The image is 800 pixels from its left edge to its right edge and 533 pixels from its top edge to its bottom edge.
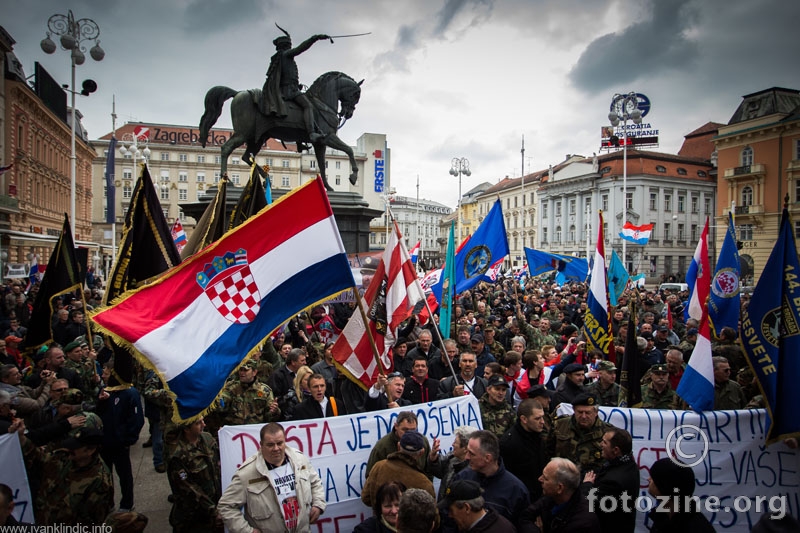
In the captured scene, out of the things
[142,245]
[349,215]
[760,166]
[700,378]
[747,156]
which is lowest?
[700,378]

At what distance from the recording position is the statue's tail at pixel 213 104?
15.0 m

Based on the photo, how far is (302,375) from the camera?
5.99 meters

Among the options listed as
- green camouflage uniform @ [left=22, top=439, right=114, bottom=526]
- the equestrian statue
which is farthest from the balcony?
green camouflage uniform @ [left=22, top=439, right=114, bottom=526]

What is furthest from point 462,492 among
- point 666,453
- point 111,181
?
point 111,181

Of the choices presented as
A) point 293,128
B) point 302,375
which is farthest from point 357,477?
point 293,128

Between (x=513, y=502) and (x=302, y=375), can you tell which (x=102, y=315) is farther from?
(x=513, y=502)

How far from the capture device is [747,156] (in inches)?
1951

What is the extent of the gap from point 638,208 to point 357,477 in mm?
69353

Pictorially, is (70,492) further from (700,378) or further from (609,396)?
(700,378)

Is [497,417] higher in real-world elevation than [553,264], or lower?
lower

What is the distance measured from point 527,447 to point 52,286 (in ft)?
19.4

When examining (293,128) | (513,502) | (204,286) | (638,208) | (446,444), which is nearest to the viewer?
(513,502)

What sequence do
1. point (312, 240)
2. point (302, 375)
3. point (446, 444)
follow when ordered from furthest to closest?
1. point (302, 375)
2. point (446, 444)
3. point (312, 240)

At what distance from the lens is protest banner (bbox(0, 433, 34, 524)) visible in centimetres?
428
